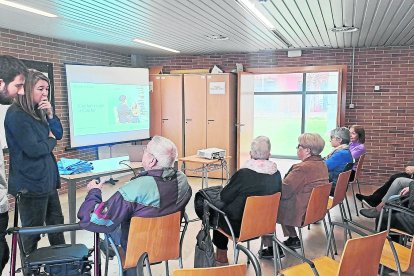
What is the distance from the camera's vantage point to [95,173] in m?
3.30

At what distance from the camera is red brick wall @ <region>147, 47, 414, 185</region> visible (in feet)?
19.4

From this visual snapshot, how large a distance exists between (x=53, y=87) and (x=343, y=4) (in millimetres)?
4014

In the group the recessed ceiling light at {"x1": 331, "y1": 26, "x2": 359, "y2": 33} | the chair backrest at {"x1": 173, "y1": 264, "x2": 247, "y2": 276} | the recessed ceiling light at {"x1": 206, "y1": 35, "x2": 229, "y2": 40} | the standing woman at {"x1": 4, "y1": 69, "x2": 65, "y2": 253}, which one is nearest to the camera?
the chair backrest at {"x1": 173, "y1": 264, "x2": 247, "y2": 276}

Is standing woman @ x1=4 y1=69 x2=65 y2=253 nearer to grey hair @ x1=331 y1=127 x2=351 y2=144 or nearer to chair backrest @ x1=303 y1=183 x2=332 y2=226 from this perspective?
chair backrest @ x1=303 y1=183 x2=332 y2=226

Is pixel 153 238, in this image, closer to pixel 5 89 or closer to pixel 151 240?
pixel 151 240

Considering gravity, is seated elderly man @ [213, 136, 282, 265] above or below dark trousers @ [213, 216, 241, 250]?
above

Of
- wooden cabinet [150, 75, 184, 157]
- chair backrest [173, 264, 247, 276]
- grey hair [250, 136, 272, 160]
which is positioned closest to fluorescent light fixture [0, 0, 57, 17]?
grey hair [250, 136, 272, 160]

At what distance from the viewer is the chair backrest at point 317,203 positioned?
8.92ft

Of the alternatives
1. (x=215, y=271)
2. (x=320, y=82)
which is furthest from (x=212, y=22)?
(x=320, y=82)

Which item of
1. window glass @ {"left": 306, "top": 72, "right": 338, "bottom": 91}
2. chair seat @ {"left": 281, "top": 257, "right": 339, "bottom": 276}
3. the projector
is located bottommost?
chair seat @ {"left": 281, "top": 257, "right": 339, "bottom": 276}

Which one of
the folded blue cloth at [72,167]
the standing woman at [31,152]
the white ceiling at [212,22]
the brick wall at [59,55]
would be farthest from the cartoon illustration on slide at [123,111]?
the standing woman at [31,152]

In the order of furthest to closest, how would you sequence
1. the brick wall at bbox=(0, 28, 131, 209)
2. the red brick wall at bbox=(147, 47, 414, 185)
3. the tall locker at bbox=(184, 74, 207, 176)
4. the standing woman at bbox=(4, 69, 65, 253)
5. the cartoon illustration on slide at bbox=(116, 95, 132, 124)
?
the tall locker at bbox=(184, 74, 207, 176), the red brick wall at bbox=(147, 47, 414, 185), the cartoon illustration on slide at bbox=(116, 95, 132, 124), the brick wall at bbox=(0, 28, 131, 209), the standing woman at bbox=(4, 69, 65, 253)

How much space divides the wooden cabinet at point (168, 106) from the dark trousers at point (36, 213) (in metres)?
3.99

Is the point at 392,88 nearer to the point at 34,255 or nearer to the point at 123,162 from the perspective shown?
the point at 123,162
